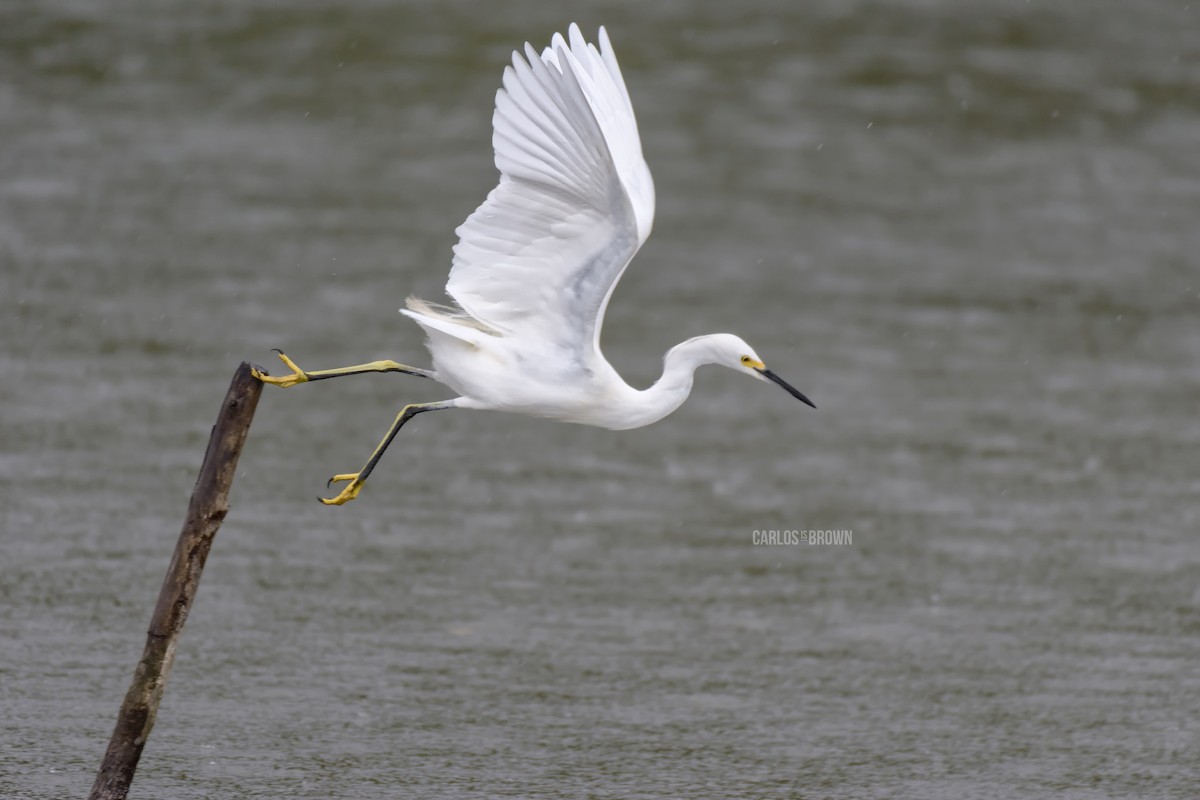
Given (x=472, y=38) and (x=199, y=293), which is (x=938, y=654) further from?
(x=472, y=38)

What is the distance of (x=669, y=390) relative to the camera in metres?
6.04

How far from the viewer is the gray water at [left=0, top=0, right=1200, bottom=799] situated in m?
7.60

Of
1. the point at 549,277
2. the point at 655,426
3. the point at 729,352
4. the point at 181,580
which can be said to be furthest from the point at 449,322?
the point at 655,426

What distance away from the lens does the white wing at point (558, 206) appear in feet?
17.6

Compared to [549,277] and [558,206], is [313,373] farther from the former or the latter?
[558,206]

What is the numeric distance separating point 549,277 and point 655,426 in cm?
521

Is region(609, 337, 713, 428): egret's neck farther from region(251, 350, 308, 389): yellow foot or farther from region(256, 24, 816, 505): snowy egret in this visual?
region(251, 350, 308, 389): yellow foot

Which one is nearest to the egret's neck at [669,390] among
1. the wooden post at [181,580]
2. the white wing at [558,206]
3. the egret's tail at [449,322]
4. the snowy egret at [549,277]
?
the snowy egret at [549,277]

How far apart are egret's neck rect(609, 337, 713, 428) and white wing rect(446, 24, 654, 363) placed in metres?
0.26

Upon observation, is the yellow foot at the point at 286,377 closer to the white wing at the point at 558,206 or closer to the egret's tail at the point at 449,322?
the egret's tail at the point at 449,322

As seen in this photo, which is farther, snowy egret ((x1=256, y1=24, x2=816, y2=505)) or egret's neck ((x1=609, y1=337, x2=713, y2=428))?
egret's neck ((x1=609, y1=337, x2=713, y2=428))

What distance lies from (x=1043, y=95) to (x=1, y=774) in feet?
36.6

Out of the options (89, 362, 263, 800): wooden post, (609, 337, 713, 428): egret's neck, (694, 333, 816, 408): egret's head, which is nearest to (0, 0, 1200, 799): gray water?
(89, 362, 263, 800): wooden post

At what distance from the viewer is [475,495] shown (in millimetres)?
9867
